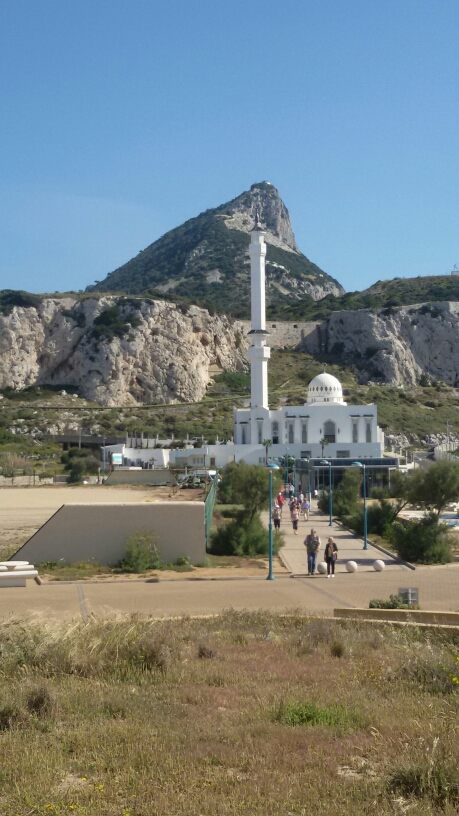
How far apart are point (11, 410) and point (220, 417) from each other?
782 inches

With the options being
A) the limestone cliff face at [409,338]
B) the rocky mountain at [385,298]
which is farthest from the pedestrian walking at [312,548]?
the rocky mountain at [385,298]

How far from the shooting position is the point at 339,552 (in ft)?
72.4

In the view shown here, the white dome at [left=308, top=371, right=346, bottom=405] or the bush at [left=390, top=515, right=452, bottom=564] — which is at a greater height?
the white dome at [left=308, top=371, right=346, bottom=405]

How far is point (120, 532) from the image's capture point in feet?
63.0

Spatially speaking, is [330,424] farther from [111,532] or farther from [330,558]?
[330,558]

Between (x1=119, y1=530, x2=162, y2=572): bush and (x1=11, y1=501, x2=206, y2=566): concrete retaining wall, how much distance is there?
25cm

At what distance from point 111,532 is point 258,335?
4853cm

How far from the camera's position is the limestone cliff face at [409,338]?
3927 inches

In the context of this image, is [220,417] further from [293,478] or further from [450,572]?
[450,572]

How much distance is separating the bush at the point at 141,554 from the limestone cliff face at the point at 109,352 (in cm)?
6506

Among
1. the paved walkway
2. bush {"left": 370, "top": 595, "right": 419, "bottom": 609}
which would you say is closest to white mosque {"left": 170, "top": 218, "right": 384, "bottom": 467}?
the paved walkway

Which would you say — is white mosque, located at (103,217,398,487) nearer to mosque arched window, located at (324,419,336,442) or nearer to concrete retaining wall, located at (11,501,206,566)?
mosque arched window, located at (324,419,336,442)

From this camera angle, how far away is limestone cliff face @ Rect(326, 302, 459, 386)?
9975 cm

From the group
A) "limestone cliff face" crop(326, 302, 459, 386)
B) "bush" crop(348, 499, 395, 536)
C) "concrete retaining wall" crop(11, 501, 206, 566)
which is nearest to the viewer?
"concrete retaining wall" crop(11, 501, 206, 566)
